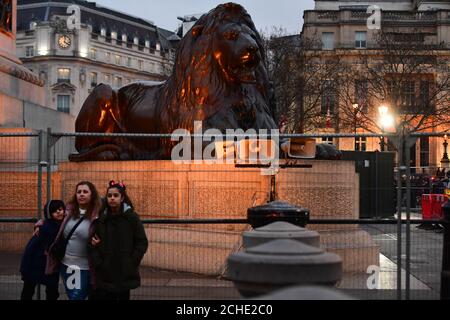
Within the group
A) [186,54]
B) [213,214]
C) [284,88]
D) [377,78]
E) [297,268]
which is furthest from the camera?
[377,78]

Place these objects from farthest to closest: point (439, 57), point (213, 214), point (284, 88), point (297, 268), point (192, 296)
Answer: point (439, 57), point (284, 88), point (213, 214), point (192, 296), point (297, 268)

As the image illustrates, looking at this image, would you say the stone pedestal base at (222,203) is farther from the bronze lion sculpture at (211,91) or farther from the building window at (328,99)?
the building window at (328,99)

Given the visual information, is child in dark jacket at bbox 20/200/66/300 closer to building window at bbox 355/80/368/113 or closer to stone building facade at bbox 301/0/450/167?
building window at bbox 355/80/368/113

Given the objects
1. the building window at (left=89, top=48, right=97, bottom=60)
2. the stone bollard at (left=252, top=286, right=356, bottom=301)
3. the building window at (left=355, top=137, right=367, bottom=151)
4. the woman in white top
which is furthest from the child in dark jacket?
the building window at (left=89, top=48, right=97, bottom=60)

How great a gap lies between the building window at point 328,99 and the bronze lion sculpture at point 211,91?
37.3m

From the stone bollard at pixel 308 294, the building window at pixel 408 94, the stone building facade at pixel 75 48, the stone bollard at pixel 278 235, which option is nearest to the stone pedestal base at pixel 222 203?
the stone bollard at pixel 278 235

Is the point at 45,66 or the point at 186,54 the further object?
the point at 45,66

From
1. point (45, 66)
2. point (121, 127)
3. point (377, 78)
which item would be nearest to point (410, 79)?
point (377, 78)

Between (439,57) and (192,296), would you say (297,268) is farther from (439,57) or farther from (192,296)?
(439,57)

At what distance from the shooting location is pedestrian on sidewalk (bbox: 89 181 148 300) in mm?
6141

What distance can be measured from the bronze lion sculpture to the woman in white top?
4.73 meters

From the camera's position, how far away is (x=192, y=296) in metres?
8.42

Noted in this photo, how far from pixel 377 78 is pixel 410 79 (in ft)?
8.55

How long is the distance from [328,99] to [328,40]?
636 inches
